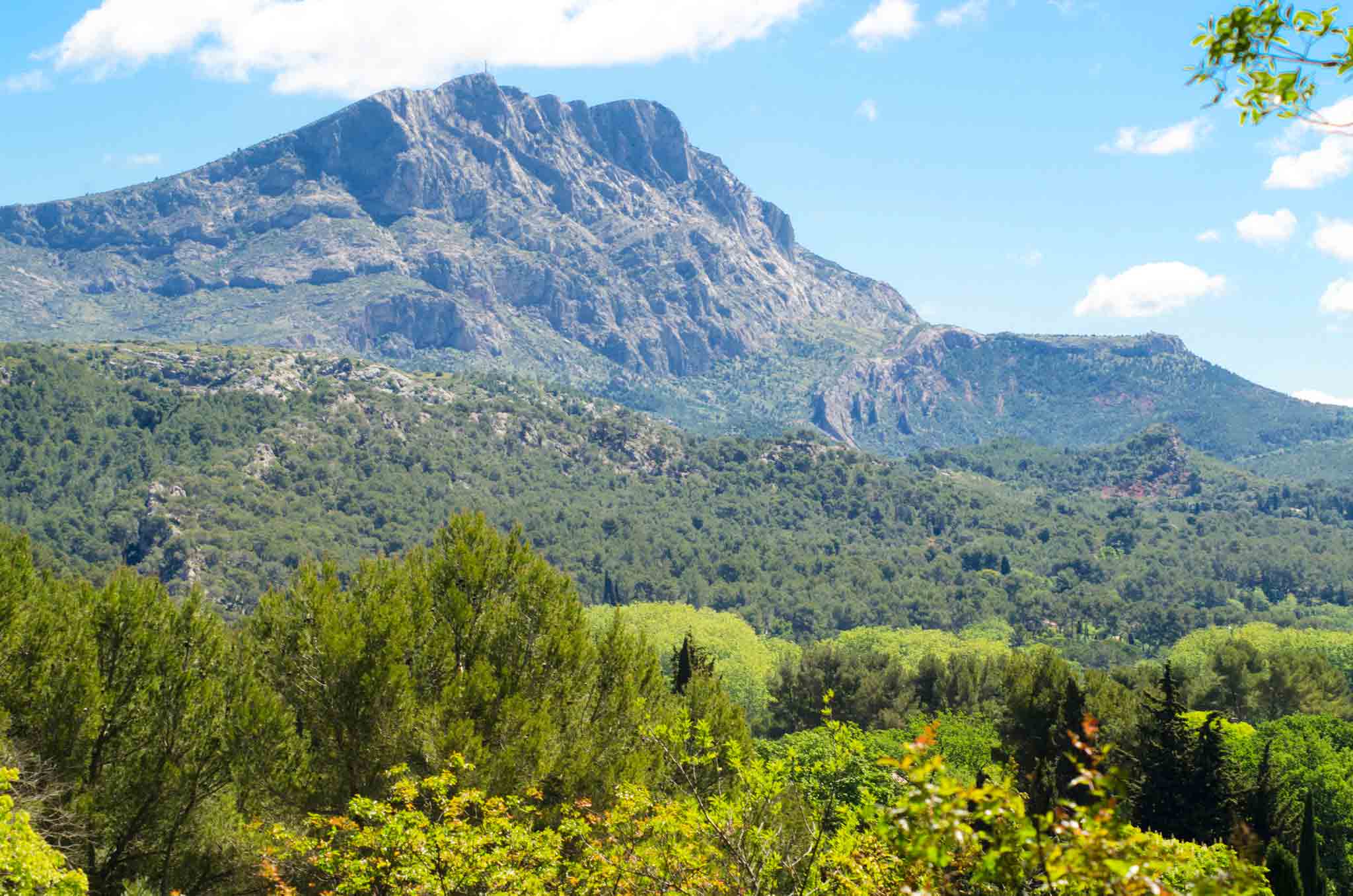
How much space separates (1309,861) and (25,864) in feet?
A: 117

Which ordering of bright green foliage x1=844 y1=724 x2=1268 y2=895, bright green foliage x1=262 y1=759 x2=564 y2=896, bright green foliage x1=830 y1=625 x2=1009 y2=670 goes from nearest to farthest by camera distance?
bright green foliage x1=844 y1=724 x2=1268 y2=895 < bright green foliage x1=262 y1=759 x2=564 y2=896 < bright green foliage x1=830 y1=625 x2=1009 y2=670

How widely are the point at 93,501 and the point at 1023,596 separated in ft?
585

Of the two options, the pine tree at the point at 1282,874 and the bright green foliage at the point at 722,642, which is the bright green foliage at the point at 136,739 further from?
the bright green foliage at the point at 722,642

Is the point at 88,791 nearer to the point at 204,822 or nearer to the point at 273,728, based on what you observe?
the point at 204,822

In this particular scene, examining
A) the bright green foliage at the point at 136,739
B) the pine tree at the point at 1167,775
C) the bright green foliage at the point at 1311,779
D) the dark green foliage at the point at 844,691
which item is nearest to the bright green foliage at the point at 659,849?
the bright green foliage at the point at 136,739

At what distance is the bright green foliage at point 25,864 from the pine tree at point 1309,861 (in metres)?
33.9

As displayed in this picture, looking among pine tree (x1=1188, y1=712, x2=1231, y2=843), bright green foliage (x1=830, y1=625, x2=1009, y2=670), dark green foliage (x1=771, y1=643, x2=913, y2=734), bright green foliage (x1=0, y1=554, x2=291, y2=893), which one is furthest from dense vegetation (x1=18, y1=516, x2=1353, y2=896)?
bright green foliage (x1=830, y1=625, x2=1009, y2=670)

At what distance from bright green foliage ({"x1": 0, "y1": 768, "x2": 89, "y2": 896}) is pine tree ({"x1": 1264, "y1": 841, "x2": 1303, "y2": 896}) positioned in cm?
2747

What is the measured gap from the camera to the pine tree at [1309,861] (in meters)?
30.6

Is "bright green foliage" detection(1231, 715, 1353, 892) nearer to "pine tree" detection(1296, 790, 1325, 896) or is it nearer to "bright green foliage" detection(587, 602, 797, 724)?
"pine tree" detection(1296, 790, 1325, 896)

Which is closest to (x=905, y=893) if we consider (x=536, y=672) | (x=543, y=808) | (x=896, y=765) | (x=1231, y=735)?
(x=896, y=765)

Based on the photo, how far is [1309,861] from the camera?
31281 millimetres

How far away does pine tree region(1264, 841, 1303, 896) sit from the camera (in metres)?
25.4

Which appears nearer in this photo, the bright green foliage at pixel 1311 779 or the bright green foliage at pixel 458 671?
the bright green foliage at pixel 458 671
